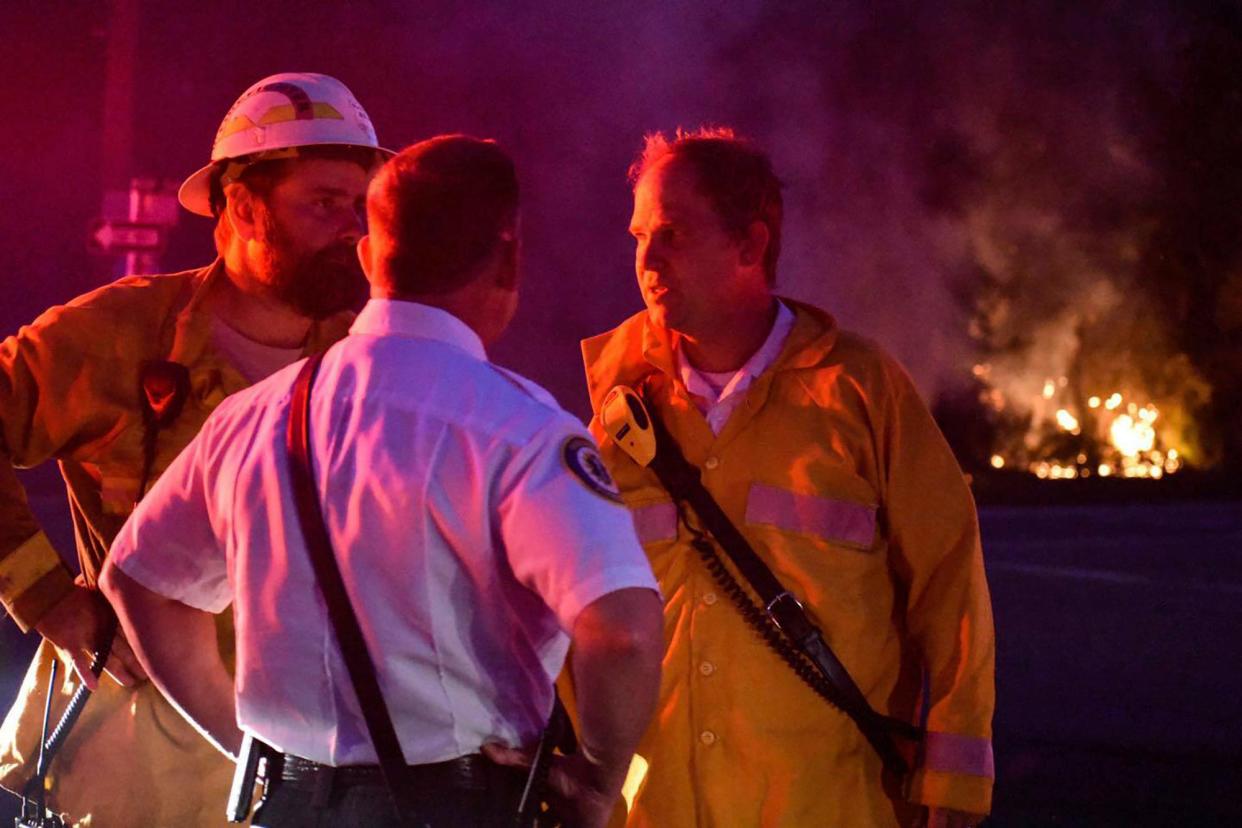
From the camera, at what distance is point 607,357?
383 cm

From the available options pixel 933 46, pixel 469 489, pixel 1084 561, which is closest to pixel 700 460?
pixel 469 489

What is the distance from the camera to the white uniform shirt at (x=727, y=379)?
3584mm

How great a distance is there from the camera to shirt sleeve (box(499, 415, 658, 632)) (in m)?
2.09

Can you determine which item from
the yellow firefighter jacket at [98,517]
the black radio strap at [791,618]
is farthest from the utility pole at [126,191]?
the black radio strap at [791,618]

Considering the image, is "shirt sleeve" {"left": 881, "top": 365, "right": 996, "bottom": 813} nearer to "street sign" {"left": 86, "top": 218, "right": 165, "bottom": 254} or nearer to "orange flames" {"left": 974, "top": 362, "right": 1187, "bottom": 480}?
"street sign" {"left": 86, "top": 218, "right": 165, "bottom": 254}

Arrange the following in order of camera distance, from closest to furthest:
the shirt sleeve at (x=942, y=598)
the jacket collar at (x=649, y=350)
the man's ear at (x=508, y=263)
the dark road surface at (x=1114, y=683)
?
the man's ear at (x=508, y=263)
the shirt sleeve at (x=942, y=598)
the jacket collar at (x=649, y=350)
the dark road surface at (x=1114, y=683)

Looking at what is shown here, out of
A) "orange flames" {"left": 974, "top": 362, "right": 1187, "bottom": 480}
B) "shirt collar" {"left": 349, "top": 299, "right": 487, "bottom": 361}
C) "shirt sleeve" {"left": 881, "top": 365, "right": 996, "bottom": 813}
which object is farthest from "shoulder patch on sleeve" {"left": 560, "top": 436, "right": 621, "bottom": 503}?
"orange flames" {"left": 974, "top": 362, "right": 1187, "bottom": 480}

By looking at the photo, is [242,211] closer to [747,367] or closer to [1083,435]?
[747,367]

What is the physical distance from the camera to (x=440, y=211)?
2246 millimetres

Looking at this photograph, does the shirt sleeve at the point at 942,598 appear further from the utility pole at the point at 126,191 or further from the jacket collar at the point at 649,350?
the utility pole at the point at 126,191

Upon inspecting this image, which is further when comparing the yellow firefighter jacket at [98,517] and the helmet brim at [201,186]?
the helmet brim at [201,186]

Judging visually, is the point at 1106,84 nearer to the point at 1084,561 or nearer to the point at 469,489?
the point at 1084,561

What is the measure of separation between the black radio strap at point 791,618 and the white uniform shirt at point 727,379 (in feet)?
0.49

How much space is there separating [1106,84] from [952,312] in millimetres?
6672
